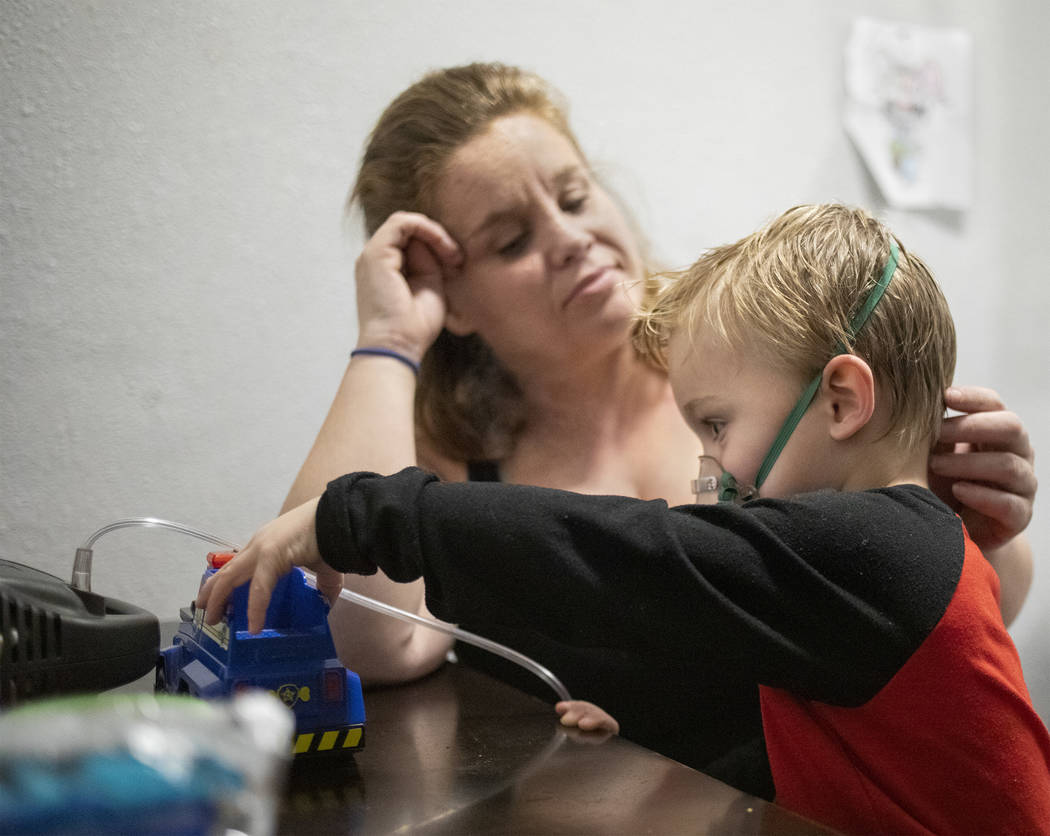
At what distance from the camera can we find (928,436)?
30.5 inches

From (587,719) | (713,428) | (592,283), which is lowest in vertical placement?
(587,719)

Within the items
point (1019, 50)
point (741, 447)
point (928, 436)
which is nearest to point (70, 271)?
point (741, 447)

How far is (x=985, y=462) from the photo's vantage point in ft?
2.71

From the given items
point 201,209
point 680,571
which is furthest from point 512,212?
point 680,571

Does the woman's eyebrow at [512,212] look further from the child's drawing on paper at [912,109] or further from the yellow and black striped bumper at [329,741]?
the child's drawing on paper at [912,109]

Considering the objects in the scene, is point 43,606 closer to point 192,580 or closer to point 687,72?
point 192,580

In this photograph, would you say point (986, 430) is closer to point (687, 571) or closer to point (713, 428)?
point (713, 428)

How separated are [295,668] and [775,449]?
16.9 inches

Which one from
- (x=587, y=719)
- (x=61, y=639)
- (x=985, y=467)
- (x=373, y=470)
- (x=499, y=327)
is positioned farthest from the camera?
(x=499, y=327)

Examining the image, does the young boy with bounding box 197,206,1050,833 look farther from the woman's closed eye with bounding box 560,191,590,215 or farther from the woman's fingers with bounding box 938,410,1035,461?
the woman's closed eye with bounding box 560,191,590,215

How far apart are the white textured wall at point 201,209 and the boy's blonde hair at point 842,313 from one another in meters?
0.54

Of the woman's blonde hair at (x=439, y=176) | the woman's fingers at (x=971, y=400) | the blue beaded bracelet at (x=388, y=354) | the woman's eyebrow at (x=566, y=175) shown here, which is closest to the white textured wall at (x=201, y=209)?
the woman's blonde hair at (x=439, y=176)

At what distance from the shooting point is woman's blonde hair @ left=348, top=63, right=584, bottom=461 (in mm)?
1167

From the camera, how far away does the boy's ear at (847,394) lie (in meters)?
0.71
